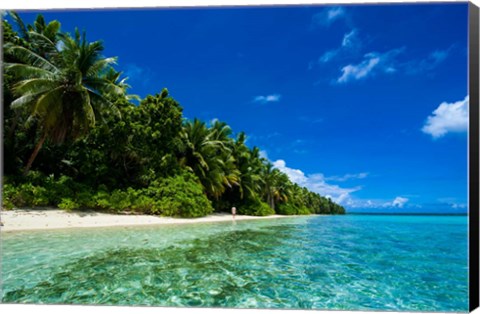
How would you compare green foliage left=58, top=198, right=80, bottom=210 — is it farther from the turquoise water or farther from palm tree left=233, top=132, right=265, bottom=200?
palm tree left=233, top=132, right=265, bottom=200

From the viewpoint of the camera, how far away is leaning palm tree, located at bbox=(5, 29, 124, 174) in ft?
31.6

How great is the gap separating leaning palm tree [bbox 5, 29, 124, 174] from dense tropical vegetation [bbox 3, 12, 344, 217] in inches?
1.2

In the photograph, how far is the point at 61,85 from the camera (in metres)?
10.3

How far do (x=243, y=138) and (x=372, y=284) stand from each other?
2053cm

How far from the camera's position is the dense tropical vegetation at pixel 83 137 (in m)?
9.78

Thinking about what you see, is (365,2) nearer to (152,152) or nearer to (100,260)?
(100,260)

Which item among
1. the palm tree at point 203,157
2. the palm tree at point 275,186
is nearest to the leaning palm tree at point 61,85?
the palm tree at point 203,157

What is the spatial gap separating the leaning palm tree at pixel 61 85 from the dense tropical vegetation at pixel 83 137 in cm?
3

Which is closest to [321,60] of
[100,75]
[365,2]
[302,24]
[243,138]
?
[302,24]

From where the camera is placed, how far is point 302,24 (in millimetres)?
4793

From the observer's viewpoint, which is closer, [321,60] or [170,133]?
[321,60]

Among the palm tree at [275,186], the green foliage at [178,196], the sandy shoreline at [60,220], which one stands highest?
the palm tree at [275,186]

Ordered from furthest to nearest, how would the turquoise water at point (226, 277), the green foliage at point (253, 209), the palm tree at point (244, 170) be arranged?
the palm tree at point (244, 170) < the green foliage at point (253, 209) < the turquoise water at point (226, 277)

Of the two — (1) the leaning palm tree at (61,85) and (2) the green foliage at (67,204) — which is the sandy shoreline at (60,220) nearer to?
(2) the green foliage at (67,204)
